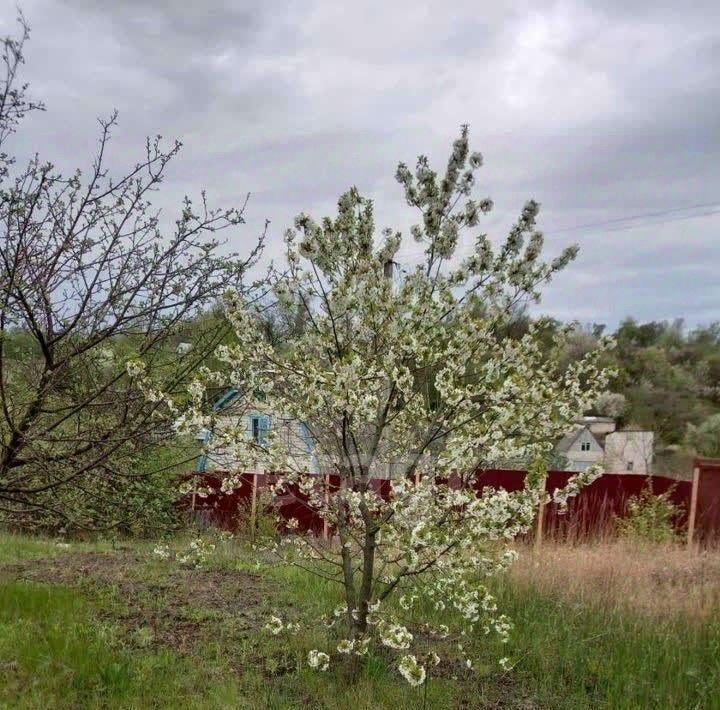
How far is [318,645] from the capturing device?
14.5 feet

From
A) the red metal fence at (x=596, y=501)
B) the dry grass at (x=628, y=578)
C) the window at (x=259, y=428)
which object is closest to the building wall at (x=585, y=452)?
the red metal fence at (x=596, y=501)

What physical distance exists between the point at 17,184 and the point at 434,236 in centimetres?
224

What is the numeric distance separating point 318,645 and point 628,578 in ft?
8.66

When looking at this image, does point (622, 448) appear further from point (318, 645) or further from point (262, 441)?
point (262, 441)

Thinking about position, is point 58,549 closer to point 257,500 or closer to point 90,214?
point 257,500

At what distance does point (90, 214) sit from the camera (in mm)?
3758

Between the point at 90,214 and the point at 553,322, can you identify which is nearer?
the point at 90,214

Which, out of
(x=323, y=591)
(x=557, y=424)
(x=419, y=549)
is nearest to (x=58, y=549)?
(x=323, y=591)

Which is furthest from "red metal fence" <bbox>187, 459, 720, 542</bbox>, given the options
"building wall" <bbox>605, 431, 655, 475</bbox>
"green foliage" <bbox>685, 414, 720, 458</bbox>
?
"building wall" <bbox>605, 431, 655, 475</bbox>

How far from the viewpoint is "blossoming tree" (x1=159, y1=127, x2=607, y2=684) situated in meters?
3.36

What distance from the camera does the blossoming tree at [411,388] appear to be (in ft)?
11.0

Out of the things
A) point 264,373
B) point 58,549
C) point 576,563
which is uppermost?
point 264,373

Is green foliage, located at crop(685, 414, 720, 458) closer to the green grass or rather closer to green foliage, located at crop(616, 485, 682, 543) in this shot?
green foliage, located at crop(616, 485, 682, 543)

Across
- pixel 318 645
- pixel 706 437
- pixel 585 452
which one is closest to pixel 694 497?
pixel 318 645
